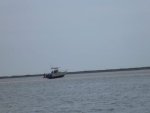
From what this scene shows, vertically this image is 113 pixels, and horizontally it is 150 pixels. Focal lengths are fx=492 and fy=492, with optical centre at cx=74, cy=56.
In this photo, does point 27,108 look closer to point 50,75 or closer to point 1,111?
point 1,111

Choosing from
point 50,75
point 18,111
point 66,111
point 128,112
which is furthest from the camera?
point 50,75

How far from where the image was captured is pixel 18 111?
50000 mm

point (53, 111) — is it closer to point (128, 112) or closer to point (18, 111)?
point (18, 111)

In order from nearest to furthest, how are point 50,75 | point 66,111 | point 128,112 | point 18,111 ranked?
point 128,112 → point 66,111 → point 18,111 → point 50,75

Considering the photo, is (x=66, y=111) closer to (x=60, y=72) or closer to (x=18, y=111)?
(x=18, y=111)

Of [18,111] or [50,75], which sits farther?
[50,75]

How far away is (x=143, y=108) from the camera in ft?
147

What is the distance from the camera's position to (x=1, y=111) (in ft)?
168

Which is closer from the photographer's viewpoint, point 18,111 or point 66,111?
point 66,111

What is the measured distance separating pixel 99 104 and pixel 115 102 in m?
1.96

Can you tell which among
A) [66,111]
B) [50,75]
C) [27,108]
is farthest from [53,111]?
[50,75]

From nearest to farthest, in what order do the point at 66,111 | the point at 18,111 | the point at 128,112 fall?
1. the point at 128,112
2. the point at 66,111
3. the point at 18,111

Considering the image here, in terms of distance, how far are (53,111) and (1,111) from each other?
6.48 m

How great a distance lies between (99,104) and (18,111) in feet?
27.8
